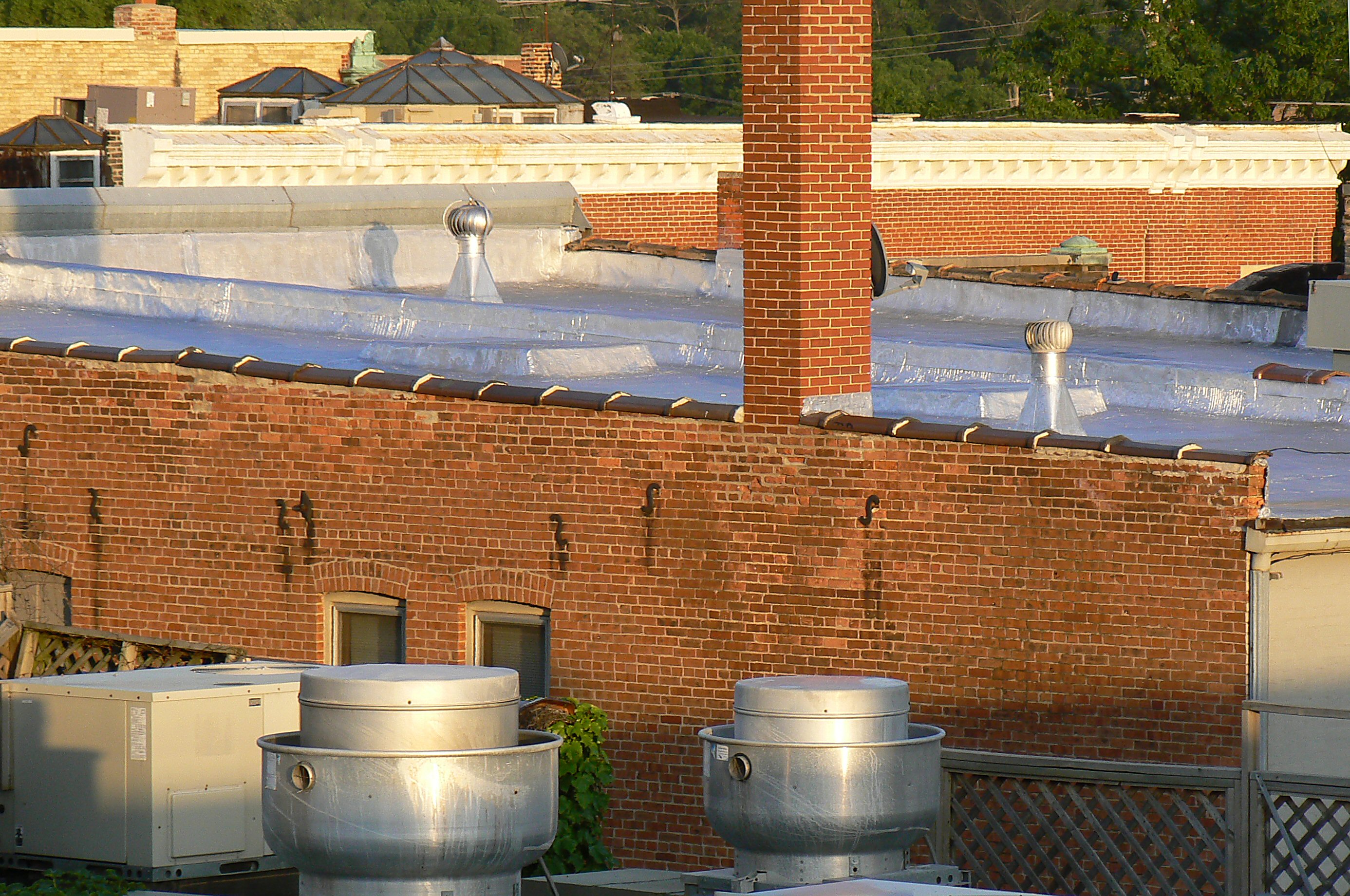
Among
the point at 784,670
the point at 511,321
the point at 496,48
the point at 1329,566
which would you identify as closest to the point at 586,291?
the point at 511,321

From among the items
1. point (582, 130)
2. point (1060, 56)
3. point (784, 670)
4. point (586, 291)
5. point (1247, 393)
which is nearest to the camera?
point (784, 670)

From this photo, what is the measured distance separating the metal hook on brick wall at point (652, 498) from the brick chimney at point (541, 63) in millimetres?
39842

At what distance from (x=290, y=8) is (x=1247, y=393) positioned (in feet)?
267

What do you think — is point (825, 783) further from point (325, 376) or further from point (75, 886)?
point (325, 376)

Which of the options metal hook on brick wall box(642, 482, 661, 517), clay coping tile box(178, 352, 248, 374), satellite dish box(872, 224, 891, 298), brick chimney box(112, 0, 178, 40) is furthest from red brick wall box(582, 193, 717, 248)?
brick chimney box(112, 0, 178, 40)

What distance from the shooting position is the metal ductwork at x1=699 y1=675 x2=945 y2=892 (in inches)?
378

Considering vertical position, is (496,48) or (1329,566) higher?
(496,48)

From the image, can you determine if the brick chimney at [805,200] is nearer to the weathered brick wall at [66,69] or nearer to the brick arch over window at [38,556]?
the brick arch over window at [38,556]

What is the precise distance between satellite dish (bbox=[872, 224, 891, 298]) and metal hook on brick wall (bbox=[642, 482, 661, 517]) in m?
1.98

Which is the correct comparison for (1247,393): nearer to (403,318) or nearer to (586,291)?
(403,318)

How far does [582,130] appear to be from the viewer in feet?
103

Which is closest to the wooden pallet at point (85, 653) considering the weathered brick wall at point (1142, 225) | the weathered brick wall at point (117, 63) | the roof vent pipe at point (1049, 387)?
the roof vent pipe at point (1049, 387)

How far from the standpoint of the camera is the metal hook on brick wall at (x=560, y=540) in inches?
532

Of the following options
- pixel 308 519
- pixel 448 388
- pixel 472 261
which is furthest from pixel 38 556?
pixel 472 261
